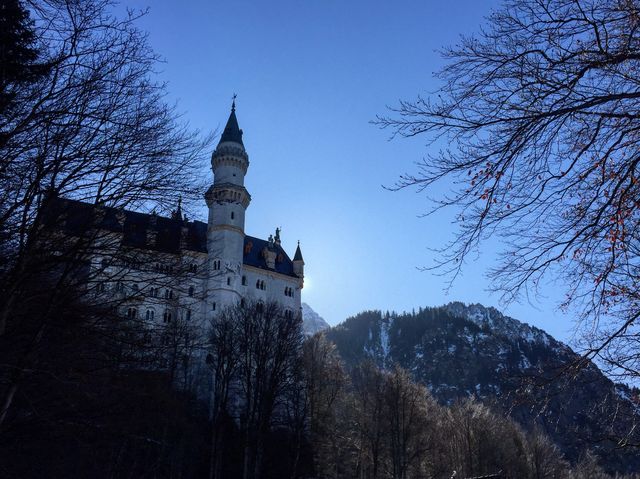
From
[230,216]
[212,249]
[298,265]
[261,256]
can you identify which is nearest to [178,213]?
[212,249]

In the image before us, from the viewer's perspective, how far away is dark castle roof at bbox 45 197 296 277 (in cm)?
761

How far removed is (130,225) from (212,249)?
5065 mm

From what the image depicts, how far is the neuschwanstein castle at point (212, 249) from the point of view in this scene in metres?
8.03

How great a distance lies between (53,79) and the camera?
7.38m

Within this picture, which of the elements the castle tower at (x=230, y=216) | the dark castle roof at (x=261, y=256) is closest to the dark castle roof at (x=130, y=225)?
the castle tower at (x=230, y=216)

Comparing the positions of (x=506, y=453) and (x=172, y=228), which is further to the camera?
(x=506, y=453)

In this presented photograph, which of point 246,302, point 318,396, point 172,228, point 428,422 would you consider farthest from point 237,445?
point 172,228

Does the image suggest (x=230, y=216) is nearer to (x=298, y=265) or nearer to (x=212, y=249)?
(x=298, y=265)

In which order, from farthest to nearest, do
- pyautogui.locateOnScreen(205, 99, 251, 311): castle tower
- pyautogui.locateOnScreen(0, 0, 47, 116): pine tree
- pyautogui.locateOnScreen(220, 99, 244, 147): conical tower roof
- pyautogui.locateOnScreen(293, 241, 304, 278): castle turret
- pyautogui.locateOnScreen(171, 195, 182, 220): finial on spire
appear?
pyautogui.locateOnScreen(293, 241, 304, 278): castle turret, pyautogui.locateOnScreen(220, 99, 244, 147): conical tower roof, pyautogui.locateOnScreen(205, 99, 251, 311): castle tower, pyautogui.locateOnScreen(171, 195, 182, 220): finial on spire, pyautogui.locateOnScreen(0, 0, 47, 116): pine tree

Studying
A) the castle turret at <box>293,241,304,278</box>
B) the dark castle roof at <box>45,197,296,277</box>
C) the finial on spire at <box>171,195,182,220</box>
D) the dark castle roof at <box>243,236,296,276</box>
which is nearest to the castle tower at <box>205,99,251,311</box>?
the dark castle roof at <box>243,236,296,276</box>

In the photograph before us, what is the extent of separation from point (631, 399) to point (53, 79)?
37.9 ft

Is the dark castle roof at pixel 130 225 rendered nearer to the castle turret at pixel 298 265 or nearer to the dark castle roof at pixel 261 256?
the dark castle roof at pixel 261 256

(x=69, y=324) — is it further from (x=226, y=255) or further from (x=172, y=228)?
(x=226, y=255)

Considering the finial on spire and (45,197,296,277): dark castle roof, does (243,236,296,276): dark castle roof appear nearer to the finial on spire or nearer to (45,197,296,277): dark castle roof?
(45,197,296,277): dark castle roof
